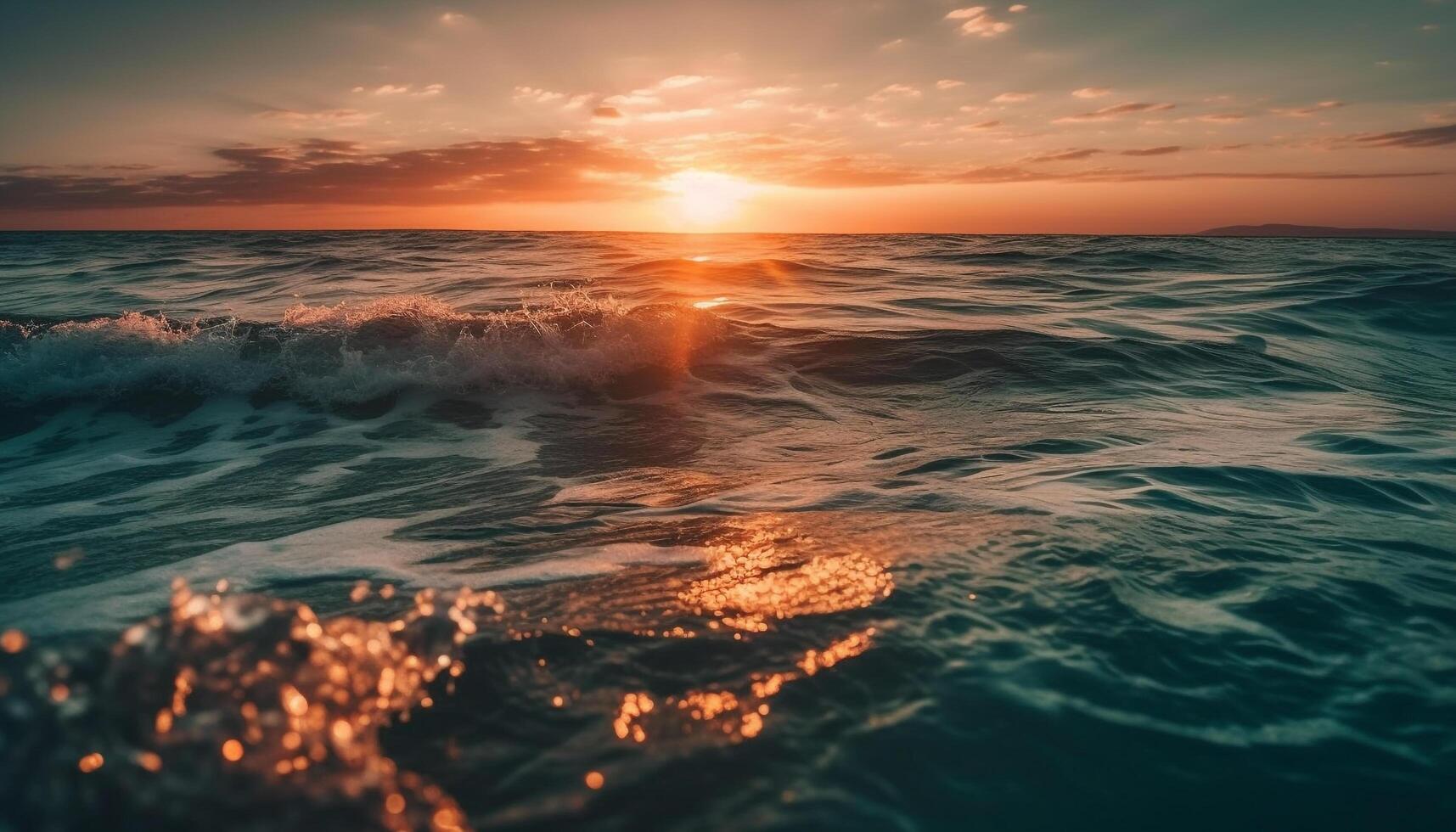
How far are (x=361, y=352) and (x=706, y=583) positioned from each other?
686 centimetres

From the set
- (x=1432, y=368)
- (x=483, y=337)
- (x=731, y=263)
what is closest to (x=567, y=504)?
(x=483, y=337)

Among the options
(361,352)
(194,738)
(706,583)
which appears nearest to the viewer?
(194,738)

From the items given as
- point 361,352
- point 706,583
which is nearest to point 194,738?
point 706,583

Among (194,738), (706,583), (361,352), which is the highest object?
(194,738)

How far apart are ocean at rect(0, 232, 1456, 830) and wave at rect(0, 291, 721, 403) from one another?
6cm

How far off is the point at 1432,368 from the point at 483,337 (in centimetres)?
1152

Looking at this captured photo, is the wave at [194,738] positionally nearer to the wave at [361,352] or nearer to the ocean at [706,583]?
the ocean at [706,583]

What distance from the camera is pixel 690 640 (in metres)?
2.63

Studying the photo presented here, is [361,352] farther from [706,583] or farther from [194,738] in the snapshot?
[194,738]

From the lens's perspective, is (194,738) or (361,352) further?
(361,352)

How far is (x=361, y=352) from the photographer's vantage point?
28.3ft

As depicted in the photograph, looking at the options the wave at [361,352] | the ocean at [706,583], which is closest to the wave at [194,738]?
the ocean at [706,583]

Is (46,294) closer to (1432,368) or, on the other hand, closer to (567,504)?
(567,504)

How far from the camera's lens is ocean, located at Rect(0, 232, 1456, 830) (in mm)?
1692
